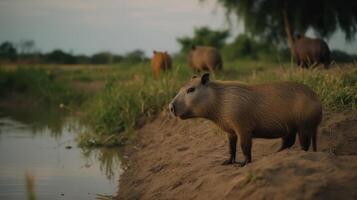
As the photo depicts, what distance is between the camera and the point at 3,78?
65.2 feet

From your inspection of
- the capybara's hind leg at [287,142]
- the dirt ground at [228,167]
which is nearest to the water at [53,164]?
the dirt ground at [228,167]

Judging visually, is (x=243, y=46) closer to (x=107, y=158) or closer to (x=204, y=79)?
(x=107, y=158)

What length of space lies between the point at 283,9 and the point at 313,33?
1814 millimetres

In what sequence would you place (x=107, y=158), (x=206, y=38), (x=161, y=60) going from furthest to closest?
(x=206, y=38) < (x=161, y=60) < (x=107, y=158)

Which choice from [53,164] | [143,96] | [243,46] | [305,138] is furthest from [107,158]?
[243,46]

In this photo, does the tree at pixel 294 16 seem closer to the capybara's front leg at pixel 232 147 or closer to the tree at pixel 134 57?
the tree at pixel 134 57

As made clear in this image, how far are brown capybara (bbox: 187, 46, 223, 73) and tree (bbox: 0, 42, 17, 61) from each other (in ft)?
32.7

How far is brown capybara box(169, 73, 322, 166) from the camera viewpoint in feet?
19.6

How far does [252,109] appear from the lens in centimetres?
602

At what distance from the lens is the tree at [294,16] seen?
22.0 meters

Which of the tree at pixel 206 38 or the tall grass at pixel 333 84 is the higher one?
the tree at pixel 206 38

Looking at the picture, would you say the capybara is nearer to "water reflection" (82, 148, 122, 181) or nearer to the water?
the water

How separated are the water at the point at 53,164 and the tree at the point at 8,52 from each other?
1264 cm

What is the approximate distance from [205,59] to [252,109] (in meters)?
12.6
